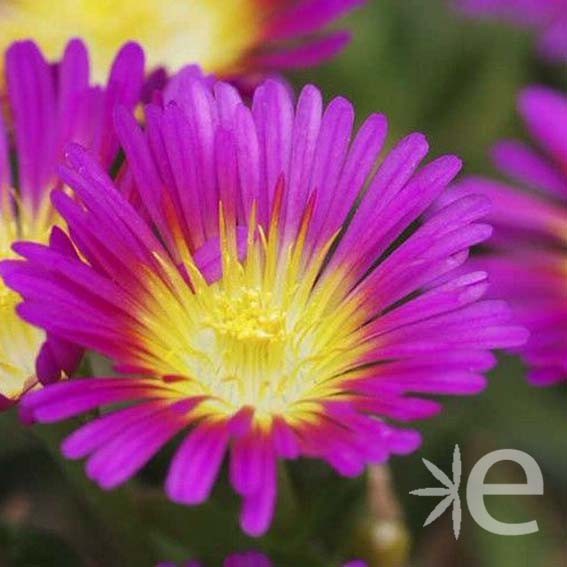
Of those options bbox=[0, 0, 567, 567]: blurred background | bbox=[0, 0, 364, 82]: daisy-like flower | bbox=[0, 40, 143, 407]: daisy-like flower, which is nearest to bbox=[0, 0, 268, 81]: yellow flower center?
bbox=[0, 0, 364, 82]: daisy-like flower

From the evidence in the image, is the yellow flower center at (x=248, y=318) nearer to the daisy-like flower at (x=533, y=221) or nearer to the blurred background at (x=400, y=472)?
the blurred background at (x=400, y=472)

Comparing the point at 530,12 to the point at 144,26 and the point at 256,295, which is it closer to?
the point at 144,26

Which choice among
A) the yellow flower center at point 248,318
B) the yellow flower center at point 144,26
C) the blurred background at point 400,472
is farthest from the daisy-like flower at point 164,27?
the yellow flower center at point 248,318

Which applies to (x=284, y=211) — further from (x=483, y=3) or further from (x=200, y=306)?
(x=483, y=3)

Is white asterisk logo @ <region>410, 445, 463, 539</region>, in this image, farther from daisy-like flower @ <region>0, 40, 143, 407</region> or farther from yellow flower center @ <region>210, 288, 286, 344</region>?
daisy-like flower @ <region>0, 40, 143, 407</region>

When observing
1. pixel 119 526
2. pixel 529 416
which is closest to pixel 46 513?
pixel 119 526
